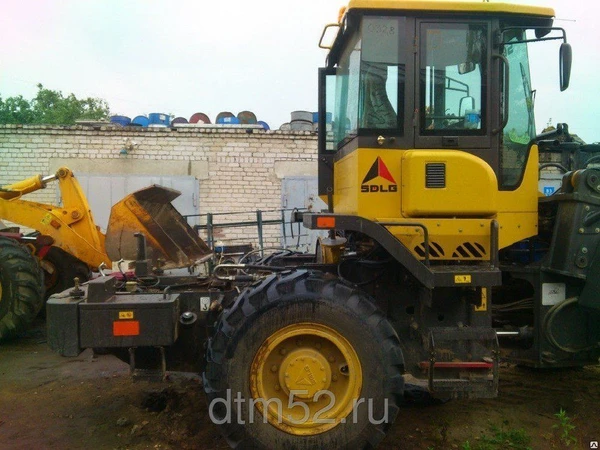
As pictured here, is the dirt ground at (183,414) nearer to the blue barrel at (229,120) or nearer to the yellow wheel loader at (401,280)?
the yellow wheel loader at (401,280)

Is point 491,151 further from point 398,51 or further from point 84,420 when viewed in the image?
point 84,420

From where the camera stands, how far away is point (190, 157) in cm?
1364

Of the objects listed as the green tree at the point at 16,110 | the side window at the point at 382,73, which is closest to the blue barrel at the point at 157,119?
the side window at the point at 382,73

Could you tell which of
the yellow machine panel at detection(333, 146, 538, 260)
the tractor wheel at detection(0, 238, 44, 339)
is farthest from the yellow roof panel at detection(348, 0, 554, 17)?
the tractor wheel at detection(0, 238, 44, 339)

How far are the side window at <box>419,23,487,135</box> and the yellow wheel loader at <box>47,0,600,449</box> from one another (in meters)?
0.01

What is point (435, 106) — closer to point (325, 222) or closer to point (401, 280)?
point (325, 222)

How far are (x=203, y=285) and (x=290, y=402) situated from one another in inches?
51.0

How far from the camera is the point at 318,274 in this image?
364 cm

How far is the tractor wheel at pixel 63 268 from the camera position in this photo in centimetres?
773

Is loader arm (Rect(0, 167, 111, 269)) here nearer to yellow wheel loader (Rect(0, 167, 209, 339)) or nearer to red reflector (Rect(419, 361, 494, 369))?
yellow wheel loader (Rect(0, 167, 209, 339))

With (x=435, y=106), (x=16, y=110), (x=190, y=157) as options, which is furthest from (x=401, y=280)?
(x=16, y=110)

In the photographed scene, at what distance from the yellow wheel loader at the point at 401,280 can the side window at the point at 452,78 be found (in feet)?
0.03

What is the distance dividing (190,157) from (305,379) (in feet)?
35.7

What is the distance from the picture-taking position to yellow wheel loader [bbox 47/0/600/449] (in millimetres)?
3475
